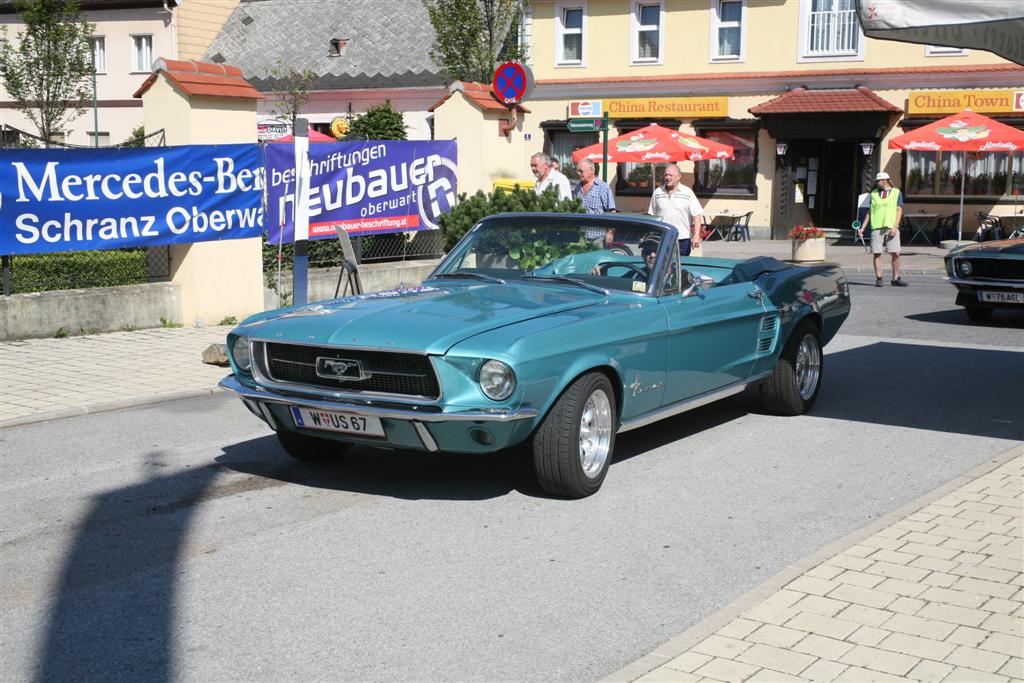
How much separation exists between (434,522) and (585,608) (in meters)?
1.41

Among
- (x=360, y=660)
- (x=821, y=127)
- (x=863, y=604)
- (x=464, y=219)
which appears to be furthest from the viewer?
(x=821, y=127)

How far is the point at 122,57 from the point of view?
4731cm

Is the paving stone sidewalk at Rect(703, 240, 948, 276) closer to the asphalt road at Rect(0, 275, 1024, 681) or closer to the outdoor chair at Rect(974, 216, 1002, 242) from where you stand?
the outdoor chair at Rect(974, 216, 1002, 242)

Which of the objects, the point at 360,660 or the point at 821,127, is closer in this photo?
the point at 360,660

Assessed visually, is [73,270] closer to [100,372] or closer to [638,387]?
[100,372]

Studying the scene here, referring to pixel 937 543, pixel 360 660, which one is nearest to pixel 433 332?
pixel 360 660

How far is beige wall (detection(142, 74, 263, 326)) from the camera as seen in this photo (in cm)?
1392

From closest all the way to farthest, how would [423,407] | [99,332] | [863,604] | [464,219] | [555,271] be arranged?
[863,604], [423,407], [555,271], [99,332], [464,219]

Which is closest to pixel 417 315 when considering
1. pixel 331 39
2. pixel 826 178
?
pixel 826 178

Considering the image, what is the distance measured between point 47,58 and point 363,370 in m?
33.2

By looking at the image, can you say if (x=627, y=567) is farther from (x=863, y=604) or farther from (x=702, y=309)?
(x=702, y=309)

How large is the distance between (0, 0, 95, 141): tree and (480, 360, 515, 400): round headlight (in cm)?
3282

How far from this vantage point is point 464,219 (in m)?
16.5

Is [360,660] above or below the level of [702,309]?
below
